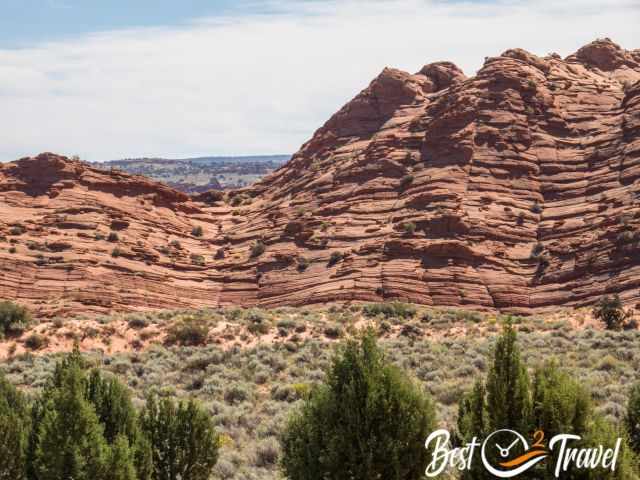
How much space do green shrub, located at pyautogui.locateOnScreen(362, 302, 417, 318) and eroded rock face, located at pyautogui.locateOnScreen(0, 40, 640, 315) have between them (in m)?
3.43

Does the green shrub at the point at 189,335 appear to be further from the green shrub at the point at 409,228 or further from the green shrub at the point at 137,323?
the green shrub at the point at 409,228

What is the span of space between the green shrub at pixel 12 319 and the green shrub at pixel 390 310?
15898mm

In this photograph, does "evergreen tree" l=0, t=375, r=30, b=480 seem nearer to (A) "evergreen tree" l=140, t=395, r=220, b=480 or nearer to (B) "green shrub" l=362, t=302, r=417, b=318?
(A) "evergreen tree" l=140, t=395, r=220, b=480

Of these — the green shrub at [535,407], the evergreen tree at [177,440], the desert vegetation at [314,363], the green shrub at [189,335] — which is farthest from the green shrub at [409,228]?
the green shrub at [535,407]

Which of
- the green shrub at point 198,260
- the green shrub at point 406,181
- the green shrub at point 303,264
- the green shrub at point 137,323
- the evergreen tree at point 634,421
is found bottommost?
the green shrub at point 137,323

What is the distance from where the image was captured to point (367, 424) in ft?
34.0

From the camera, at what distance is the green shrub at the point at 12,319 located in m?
33.8

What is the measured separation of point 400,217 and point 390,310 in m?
12.2

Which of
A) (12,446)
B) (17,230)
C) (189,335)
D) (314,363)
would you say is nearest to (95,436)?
(12,446)

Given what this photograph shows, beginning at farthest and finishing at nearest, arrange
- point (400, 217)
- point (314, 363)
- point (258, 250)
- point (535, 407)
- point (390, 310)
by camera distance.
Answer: point (258, 250), point (400, 217), point (390, 310), point (314, 363), point (535, 407)

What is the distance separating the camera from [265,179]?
6981cm

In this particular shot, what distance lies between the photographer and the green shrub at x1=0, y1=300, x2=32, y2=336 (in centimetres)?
3381

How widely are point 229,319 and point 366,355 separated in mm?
27038

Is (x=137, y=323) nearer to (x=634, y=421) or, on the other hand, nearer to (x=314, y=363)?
(x=314, y=363)
